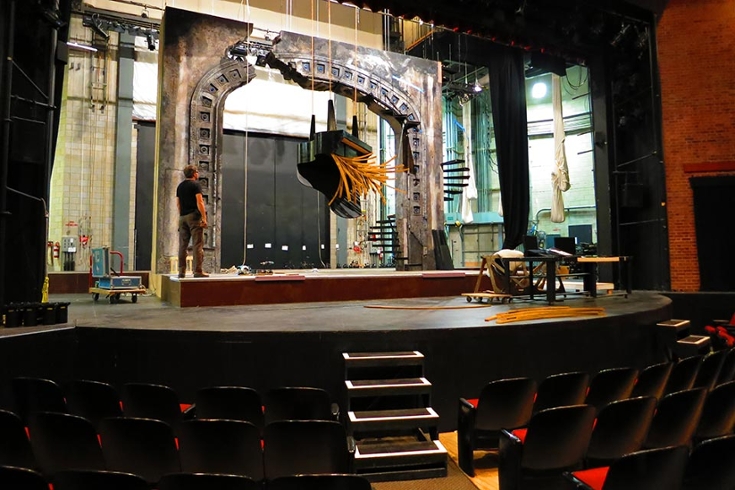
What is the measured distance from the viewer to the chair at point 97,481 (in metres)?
1.32

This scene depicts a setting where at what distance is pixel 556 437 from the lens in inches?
84.8

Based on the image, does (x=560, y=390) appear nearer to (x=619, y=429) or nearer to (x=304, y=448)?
(x=619, y=429)

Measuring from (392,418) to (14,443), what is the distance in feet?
6.14

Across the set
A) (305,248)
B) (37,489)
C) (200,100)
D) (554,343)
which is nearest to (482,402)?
(554,343)

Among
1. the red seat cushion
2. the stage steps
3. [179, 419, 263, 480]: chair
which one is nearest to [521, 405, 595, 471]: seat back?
the red seat cushion

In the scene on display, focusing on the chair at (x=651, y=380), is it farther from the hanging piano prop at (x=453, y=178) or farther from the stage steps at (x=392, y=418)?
the hanging piano prop at (x=453, y=178)

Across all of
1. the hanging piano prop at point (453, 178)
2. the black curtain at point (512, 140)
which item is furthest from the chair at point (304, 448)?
the black curtain at point (512, 140)

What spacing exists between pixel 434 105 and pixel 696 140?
15.3 ft

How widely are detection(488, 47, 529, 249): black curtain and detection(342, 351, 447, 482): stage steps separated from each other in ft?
25.6

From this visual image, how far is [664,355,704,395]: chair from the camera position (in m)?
2.89

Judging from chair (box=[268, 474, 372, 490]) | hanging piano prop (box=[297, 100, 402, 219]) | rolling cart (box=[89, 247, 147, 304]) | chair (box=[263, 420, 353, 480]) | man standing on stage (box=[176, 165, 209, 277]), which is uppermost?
hanging piano prop (box=[297, 100, 402, 219])

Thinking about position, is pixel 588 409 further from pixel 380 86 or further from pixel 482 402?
pixel 380 86

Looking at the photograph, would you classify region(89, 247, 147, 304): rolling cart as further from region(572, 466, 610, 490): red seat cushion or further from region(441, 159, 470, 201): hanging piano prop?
region(572, 466, 610, 490): red seat cushion

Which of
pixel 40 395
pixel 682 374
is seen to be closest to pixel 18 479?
pixel 40 395
